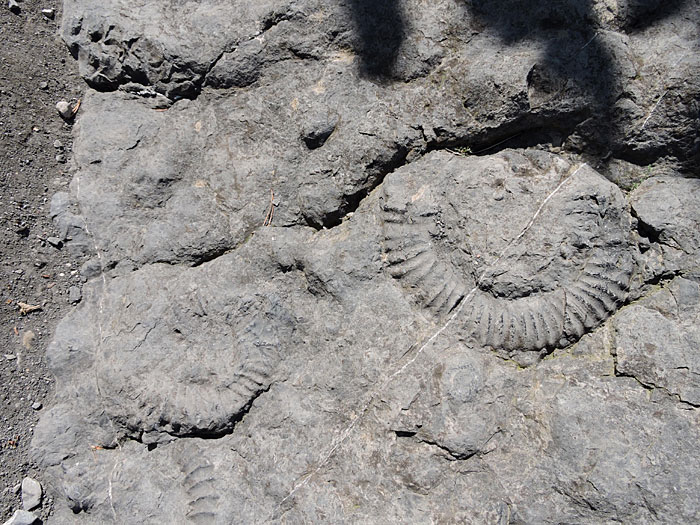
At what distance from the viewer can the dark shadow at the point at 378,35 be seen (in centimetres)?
251

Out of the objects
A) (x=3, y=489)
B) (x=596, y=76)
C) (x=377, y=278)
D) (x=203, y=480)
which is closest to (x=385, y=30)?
(x=596, y=76)

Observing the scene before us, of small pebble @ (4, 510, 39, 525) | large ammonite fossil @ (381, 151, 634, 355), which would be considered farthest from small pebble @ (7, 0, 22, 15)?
small pebble @ (4, 510, 39, 525)

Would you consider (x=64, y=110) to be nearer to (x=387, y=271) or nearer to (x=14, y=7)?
(x=14, y=7)

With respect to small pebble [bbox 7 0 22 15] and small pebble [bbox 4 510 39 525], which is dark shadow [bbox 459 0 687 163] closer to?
small pebble [bbox 7 0 22 15]

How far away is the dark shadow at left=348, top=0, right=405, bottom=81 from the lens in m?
2.51

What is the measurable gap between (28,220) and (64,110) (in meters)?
0.56

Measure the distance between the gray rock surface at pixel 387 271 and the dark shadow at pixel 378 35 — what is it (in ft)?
0.04

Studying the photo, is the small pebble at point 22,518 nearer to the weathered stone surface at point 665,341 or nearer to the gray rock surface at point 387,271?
the gray rock surface at point 387,271

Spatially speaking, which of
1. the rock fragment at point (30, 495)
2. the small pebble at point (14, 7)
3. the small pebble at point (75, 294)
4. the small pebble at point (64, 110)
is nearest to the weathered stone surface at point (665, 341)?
the small pebble at point (75, 294)

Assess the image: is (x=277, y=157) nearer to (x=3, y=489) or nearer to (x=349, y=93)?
(x=349, y=93)

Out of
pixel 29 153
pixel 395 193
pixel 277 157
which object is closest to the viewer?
pixel 395 193

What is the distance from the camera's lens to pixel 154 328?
8.15 feet

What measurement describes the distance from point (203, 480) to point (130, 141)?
1.50 meters

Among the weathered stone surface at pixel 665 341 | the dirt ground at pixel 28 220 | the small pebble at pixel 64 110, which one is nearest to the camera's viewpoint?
the weathered stone surface at pixel 665 341
